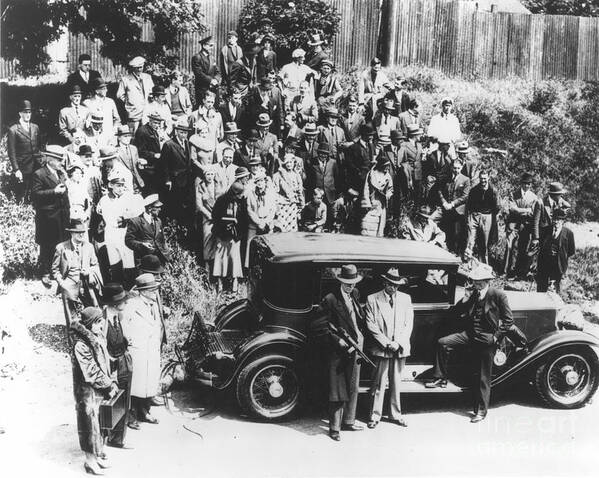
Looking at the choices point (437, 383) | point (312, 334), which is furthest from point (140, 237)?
point (437, 383)

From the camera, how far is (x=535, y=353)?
789 centimetres

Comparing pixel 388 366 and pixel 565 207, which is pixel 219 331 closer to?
pixel 388 366

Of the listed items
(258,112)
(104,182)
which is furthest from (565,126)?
(104,182)

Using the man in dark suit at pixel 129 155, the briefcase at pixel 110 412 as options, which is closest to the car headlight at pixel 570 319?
the briefcase at pixel 110 412

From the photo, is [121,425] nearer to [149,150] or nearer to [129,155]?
[129,155]

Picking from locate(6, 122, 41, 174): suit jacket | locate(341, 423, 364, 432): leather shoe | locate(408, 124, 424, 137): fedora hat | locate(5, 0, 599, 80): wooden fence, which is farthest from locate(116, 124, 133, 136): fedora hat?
locate(5, 0, 599, 80): wooden fence

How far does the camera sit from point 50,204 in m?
10.0

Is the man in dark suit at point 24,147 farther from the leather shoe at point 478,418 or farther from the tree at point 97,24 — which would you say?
the leather shoe at point 478,418

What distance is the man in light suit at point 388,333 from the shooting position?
25.0 ft

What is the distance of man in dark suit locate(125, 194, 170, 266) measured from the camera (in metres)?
9.24

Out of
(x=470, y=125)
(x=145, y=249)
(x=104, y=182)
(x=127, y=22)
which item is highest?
(x=127, y=22)

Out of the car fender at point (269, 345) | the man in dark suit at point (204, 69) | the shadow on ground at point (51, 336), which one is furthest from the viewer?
the man in dark suit at point (204, 69)

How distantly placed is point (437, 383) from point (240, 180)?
432 centimetres

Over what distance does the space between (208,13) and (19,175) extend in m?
10.3
